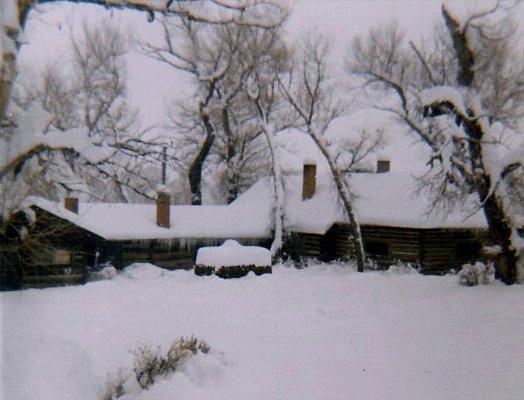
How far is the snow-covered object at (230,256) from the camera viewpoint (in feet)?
60.1

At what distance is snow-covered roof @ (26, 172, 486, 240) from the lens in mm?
21906

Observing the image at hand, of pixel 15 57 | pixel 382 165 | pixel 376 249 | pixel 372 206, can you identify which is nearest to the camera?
pixel 15 57

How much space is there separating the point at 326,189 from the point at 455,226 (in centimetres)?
725

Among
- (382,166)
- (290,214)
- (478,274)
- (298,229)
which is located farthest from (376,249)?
(478,274)

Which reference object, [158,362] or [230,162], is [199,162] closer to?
[230,162]

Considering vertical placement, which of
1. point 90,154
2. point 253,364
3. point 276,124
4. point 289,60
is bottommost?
point 253,364

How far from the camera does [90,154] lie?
7.57 meters

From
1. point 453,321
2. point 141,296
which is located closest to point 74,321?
point 141,296

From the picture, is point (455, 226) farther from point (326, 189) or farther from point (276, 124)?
point (276, 124)

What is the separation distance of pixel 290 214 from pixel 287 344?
1761cm

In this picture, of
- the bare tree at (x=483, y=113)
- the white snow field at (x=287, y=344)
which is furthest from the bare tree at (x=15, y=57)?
the bare tree at (x=483, y=113)

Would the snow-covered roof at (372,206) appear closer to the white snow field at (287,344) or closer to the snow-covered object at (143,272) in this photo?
the snow-covered object at (143,272)

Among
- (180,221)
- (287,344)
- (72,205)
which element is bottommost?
(287,344)

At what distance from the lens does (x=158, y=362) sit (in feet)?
24.3
